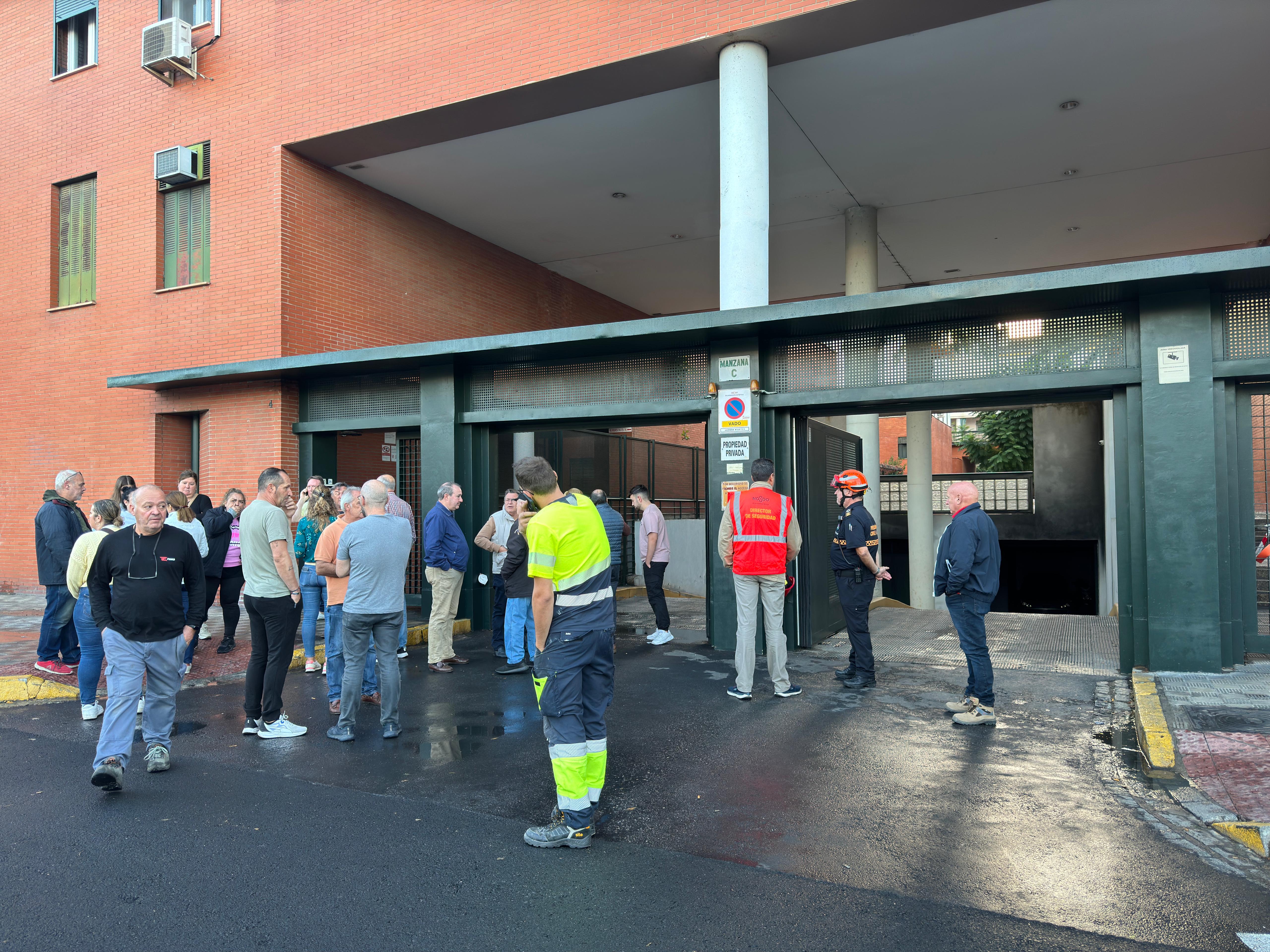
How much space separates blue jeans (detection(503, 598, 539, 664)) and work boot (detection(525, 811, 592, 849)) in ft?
13.1

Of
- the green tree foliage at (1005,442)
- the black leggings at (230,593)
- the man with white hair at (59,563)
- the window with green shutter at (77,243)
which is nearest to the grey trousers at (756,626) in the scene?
the black leggings at (230,593)

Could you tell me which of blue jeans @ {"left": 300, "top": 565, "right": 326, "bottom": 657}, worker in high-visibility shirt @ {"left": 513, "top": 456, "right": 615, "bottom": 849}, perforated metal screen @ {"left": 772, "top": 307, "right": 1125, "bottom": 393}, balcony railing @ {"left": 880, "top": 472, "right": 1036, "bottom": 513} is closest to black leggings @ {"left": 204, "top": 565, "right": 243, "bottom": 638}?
blue jeans @ {"left": 300, "top": 565, "right": 326, "bottom": 657}

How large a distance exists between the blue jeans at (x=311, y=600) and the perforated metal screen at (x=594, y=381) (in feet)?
11.3

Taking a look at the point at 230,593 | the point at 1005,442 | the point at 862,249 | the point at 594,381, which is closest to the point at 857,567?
the point at 594,381

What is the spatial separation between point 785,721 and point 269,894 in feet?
12.5

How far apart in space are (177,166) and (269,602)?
9867mm

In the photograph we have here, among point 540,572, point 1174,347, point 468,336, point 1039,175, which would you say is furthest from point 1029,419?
point 540,572

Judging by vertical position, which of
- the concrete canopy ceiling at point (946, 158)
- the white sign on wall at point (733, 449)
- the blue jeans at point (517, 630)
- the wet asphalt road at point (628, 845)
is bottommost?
the wet asphalt road at point (628, 845)

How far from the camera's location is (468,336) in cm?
1569

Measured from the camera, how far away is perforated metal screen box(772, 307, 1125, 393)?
7742 millimetres

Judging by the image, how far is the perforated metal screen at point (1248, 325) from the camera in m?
7.21

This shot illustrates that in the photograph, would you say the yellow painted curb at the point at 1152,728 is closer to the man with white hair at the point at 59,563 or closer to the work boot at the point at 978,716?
the work boot at the point at 978,716

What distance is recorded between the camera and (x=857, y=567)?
7.44 meters

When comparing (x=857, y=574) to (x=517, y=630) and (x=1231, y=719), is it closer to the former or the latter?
(x=1231, y=719)
